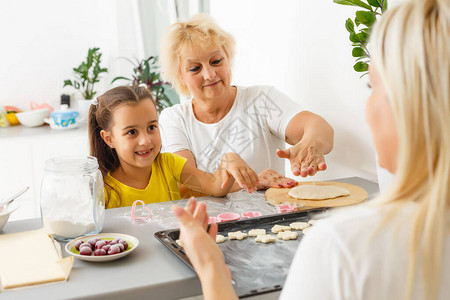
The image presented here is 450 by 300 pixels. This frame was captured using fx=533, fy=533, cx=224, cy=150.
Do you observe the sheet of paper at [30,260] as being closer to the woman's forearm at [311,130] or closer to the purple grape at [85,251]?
the purple grape at [85,251]

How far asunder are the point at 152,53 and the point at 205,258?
324cm

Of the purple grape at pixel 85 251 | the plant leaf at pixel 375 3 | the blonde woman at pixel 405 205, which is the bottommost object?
the purple grape at pixel 85 251

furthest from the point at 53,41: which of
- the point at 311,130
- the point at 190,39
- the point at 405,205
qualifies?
the point at 405,205

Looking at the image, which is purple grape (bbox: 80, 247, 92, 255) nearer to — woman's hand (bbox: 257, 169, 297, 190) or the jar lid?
the jar lid

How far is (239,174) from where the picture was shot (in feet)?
5.70

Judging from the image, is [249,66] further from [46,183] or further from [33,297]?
[33,297]

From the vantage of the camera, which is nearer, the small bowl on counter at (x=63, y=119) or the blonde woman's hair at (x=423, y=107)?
the blonde woman's hair at (x=423, y=107)

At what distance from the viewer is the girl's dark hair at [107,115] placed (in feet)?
6.05

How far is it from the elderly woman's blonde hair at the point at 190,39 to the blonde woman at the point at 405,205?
1602 millimetres

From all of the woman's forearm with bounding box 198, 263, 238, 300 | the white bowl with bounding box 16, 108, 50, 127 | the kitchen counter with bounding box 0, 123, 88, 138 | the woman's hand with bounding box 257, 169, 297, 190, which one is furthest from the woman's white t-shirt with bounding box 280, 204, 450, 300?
the white bowl with bounding box 16, 108, 50, 127

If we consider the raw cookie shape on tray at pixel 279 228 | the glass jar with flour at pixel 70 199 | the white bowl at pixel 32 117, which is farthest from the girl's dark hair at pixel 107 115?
the white bowl at pixel 32 117

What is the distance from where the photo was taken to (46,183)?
1.37 m

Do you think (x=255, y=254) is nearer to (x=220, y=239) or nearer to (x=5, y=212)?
(x=220, y=239)

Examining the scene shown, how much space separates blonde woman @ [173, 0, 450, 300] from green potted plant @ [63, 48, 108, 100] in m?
3.26
